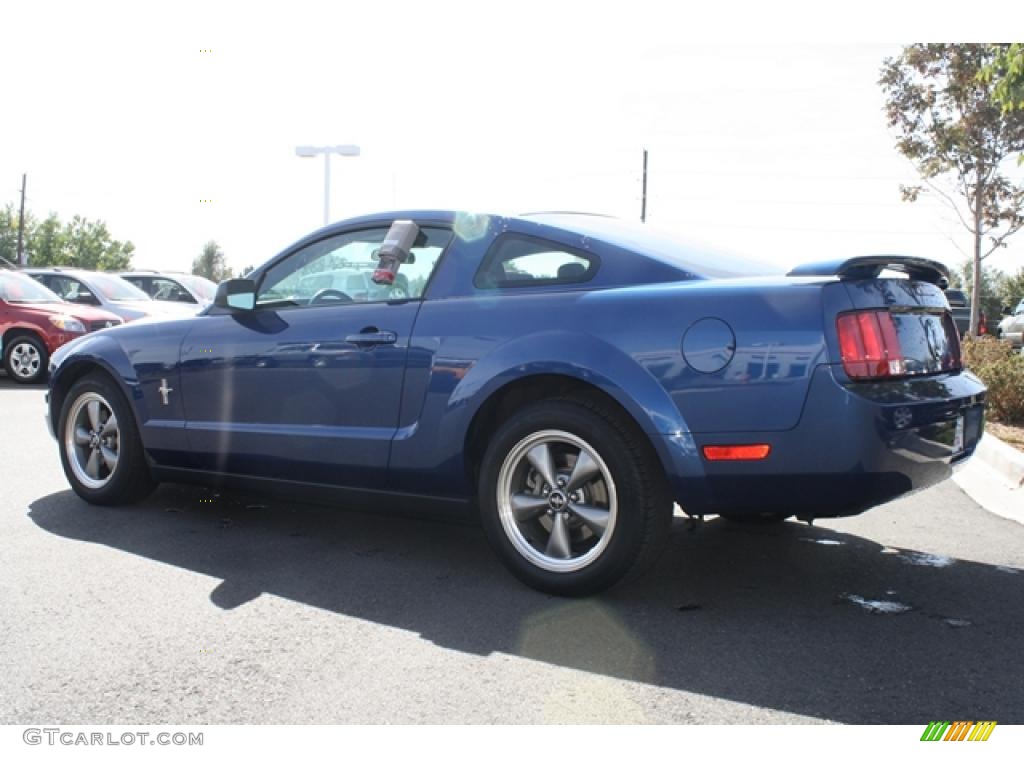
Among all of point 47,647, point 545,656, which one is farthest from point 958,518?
point 47,647

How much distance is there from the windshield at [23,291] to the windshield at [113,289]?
3.23 ft

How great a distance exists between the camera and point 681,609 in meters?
3.87

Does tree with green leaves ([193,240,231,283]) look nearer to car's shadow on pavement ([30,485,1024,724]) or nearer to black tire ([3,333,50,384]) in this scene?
black tire ([3,333,50,384])

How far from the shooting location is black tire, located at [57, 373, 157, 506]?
550 cm

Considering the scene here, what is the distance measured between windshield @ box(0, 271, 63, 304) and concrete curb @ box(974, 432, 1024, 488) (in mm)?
12493

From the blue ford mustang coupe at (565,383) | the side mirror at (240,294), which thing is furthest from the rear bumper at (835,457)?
the side mirror at (240,294)

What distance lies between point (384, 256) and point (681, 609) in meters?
2.00

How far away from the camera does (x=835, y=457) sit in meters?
3.49

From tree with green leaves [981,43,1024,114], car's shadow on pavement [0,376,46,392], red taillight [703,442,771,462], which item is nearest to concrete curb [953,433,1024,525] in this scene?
red taillight [703,442,771,462]

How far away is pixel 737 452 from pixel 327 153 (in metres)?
22.4

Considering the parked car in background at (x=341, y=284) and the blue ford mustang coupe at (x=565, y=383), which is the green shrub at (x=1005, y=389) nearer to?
the blue ford mustang coupe at (x=565, y=383)

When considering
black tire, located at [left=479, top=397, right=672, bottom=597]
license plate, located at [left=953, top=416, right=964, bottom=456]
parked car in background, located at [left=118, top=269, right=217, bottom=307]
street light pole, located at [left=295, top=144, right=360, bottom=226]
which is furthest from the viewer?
street light pole, located at [left=295, top=144, right=360, bottom=226]

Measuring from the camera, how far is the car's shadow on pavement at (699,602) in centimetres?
313
